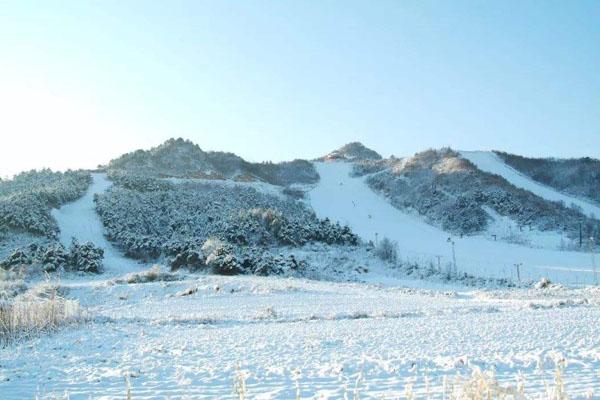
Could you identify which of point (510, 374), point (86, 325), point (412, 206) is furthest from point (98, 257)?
point (412, 206)

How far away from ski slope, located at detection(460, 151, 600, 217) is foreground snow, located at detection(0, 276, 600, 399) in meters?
33.5

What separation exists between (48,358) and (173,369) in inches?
95.4

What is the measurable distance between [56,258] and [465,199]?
3159 centimetres

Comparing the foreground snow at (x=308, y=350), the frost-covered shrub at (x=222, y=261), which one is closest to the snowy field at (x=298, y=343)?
the foreground snow at (x=308, y=350)

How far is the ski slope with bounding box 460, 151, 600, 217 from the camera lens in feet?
154

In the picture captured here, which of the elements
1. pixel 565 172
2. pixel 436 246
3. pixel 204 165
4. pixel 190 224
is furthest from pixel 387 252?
pixel 204 165

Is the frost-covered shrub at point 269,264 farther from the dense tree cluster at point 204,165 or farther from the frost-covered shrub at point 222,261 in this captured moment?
the dense tree cluster at point 204,165

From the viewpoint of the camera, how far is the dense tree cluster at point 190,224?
103 feet

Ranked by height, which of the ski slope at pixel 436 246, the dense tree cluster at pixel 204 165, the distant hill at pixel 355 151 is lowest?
the ski slope at pixel 436 246

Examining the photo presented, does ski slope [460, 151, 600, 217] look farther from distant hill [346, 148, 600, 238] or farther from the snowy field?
the snowy field

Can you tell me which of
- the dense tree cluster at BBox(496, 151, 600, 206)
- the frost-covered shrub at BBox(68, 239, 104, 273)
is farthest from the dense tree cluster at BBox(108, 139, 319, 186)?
the frost-covered shrub at BBox(68, 239, 104, 273)

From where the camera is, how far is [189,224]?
36.5m

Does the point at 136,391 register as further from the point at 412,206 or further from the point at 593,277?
the point at 412,206

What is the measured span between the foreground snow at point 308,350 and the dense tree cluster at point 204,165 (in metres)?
40.5
